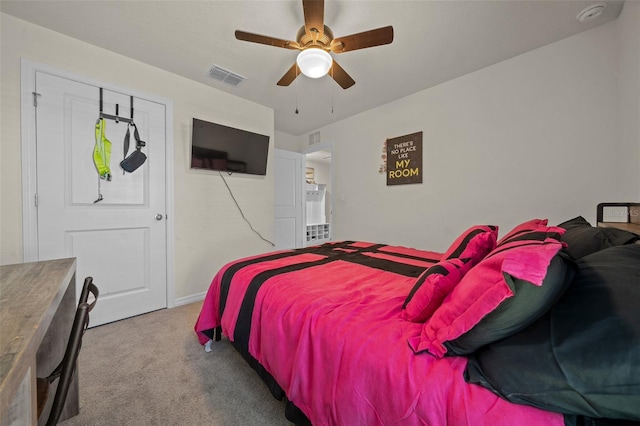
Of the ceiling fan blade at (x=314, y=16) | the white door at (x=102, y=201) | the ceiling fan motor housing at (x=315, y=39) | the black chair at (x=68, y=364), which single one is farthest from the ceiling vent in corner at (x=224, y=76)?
the black chair at (x=68, y=364)

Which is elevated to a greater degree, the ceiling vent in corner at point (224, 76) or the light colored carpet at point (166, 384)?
the ceiling vent in corner at point (224, 76)

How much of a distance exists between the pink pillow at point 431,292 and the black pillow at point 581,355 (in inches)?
9.1

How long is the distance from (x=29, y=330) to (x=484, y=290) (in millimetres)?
1213

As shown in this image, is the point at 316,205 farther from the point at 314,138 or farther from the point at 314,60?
the point at 314,60

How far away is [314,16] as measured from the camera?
1.49 m

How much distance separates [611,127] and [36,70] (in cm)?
463

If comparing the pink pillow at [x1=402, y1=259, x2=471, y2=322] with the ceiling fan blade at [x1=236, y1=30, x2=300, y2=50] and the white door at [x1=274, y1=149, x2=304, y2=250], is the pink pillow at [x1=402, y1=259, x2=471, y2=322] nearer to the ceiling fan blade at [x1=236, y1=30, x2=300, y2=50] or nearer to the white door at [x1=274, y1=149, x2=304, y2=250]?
the ceiling fan blade at [x1=236, y1=30, x2=300, y2=50]

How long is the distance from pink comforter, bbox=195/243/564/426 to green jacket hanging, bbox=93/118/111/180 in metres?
1.78

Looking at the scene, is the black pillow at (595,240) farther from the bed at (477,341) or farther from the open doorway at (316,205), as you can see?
the open doorway at (316,205)

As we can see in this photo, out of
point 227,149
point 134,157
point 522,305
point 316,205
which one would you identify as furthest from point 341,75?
point 316,205

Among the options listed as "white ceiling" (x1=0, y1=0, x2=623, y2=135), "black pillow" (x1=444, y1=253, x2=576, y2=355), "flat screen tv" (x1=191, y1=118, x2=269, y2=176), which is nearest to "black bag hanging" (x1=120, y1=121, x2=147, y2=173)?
"flat screen tv" (x1=191, y1=118, x2=269, y2=176)

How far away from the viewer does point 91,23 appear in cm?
191

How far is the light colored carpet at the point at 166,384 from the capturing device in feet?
4.11

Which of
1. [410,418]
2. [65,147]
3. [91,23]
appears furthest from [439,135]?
[65,147]
